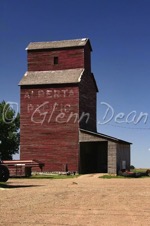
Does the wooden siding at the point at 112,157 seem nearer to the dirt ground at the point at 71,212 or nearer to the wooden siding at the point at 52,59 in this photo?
the wooden siding at the point at 52,59

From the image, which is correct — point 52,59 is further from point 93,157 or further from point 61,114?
point 93,157

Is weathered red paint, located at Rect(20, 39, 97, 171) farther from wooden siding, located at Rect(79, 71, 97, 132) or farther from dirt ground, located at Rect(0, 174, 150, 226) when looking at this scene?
dirt ground, located at Rect(0, 174, 150, 226)

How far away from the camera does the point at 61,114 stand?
4484 cm

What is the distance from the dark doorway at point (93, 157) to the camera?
151 ft

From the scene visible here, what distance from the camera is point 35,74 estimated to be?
155 feet

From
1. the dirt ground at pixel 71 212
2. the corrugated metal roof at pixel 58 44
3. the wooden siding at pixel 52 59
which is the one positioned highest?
the corrugated metal roof at pixel 58 44

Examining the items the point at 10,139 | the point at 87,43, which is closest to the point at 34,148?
the point at 87,43

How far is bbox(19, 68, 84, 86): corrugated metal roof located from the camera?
45.1 metres

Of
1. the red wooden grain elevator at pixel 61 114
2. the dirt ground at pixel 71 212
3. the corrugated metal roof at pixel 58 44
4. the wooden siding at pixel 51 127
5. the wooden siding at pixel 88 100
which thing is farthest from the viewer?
the corrugated metal roof at pixel 58 44

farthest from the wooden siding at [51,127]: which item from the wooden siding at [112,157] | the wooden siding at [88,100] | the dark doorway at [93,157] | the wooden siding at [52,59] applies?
the wooden siding at [112,157]

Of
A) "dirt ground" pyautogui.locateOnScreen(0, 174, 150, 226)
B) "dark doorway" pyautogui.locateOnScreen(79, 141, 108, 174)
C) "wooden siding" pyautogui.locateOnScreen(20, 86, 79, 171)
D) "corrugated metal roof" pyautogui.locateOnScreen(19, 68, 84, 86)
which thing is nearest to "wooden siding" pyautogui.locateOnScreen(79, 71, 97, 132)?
"corrugated metal roof" pyautogui.locateOnScreen(19, 68, 84, 86)

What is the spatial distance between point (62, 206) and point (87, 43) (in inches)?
1387

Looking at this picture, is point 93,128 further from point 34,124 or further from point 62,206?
point 62,206

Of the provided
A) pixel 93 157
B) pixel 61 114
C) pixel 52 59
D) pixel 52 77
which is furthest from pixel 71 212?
pixel 52 59
